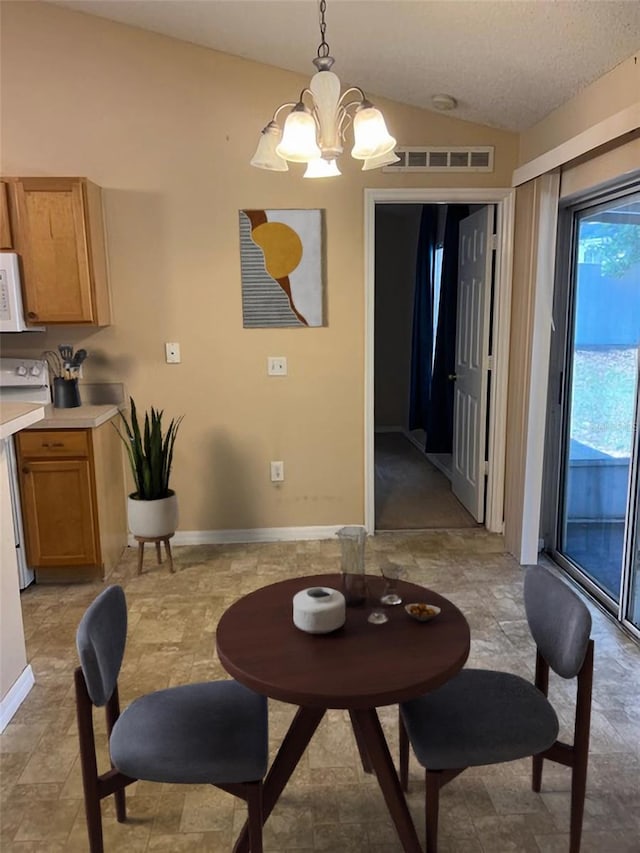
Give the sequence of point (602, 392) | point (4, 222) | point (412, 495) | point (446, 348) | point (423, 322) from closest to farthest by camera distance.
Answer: point (602, 392) < point (4, 222) < point (412, 495) < point (446, 348) < point (423, 322)

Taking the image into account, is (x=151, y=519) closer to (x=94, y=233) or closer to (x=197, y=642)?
(x=197, y=642)

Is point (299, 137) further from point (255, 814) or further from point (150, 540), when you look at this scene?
point (150, 540)

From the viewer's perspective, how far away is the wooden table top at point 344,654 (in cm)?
140

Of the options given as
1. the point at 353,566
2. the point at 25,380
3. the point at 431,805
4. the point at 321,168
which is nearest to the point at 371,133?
the point at 321,168

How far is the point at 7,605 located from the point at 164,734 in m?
1.11

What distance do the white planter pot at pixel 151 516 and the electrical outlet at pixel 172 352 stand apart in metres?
0.84

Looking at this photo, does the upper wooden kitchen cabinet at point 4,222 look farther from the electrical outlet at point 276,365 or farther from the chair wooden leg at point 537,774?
the chair wooden leg at point 537,774

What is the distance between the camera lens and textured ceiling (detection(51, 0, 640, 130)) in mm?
2352

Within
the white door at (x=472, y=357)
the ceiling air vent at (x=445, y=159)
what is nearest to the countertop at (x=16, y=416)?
the ceiling air vent at (x=445, y=159)

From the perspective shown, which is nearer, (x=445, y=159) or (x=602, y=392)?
(x=602, y=392)

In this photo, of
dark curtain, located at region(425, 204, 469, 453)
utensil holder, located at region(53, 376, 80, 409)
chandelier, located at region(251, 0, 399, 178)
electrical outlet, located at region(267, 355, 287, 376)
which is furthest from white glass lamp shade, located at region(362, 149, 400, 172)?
dark curtain, located at region(425, 204, 469, 453)

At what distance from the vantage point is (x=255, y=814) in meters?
1.48

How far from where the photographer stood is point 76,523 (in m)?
3.39

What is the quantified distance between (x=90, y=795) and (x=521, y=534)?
270cm
